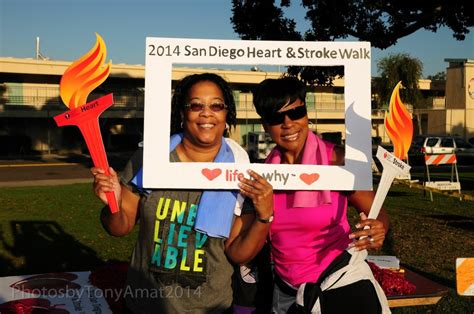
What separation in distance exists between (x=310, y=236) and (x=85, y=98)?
4.05 ft

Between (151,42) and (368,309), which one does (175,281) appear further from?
(151,42)

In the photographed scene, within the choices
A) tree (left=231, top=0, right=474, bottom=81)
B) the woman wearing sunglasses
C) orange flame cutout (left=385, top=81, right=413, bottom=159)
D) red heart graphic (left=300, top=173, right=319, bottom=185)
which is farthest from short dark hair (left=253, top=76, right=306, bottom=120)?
tree (left=231, top=0, right=474, bottom=81)

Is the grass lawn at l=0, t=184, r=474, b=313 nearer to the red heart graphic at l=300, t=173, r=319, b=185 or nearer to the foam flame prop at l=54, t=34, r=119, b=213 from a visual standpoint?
the red heart graphic at l=300, t=173, r=319, b=185

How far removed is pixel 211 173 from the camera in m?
2.63

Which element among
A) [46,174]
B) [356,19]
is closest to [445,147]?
[46,174]

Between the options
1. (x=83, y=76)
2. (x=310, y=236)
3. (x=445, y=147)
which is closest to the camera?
(x=83, y=76)

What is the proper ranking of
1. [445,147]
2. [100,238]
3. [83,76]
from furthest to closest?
1. [445,147]
2. [100,238]
3. [83,76]

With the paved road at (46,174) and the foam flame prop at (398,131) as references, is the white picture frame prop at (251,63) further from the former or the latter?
the paved road at (46,174)

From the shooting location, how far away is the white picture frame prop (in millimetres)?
2619

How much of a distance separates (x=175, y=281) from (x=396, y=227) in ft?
26.2

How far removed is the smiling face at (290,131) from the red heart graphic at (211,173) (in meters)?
0.33

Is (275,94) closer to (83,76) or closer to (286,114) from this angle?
(286,114)

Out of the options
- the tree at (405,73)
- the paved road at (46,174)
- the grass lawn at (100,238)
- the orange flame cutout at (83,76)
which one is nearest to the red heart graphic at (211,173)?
the orange flame cutout at (83,76)

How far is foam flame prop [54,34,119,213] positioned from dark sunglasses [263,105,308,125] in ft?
2.51
